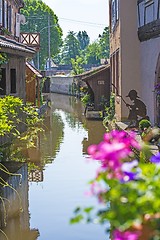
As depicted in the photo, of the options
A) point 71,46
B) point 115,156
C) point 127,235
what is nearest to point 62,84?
point 71,46

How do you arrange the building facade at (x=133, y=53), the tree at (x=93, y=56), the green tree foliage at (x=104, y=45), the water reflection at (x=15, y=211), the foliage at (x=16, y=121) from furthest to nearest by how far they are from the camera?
the tree at (x=93, y=56)
the green tree foliage at (x=104, y=45)
the building facade at (x=133, y=53)
the foliage at (x=16, y=121)
the water reflection at (x=15, y=211)

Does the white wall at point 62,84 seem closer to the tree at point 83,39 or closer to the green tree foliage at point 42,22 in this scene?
the green tree foliage at point 42,22

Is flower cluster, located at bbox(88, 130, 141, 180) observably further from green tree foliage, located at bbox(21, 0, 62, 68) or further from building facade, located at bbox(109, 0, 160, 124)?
green tree foliage, located at bbox(21, 0, 62, 68)


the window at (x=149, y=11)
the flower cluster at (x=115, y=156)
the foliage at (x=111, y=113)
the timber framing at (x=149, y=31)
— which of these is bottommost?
the foliage at (x=111, y=113)

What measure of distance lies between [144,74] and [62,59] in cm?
8671

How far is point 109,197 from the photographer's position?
2.07 m

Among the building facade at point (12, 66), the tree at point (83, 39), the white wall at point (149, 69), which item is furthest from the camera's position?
the tree at point (83, 39)

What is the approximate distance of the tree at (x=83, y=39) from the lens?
410 ft

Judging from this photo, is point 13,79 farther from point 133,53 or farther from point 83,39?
→ point 83,39

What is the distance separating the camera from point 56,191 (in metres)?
9.76

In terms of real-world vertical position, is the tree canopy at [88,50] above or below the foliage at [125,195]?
above

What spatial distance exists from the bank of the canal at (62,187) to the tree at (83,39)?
4238 inches

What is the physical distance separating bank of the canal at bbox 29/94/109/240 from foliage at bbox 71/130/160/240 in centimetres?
89

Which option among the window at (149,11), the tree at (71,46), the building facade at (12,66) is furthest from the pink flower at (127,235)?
the tree at (71,46)
